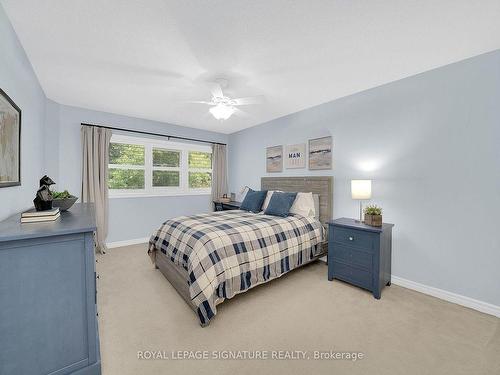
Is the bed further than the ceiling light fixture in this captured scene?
No

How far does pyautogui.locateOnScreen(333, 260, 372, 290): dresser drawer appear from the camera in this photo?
243cm

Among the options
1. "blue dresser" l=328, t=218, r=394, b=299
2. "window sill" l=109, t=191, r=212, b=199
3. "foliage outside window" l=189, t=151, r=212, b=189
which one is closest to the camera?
"blue dresser" l=328, t=218, r=394, b=299

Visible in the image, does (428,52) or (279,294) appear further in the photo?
(279,294)

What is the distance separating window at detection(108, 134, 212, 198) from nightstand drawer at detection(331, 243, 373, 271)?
336 centimetres

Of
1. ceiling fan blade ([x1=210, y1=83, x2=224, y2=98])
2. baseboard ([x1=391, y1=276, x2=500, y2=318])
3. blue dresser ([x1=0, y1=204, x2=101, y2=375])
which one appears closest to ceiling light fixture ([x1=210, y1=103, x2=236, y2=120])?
ceiling fan blade ([x1=210, y1=83, x2=224, y2=98])

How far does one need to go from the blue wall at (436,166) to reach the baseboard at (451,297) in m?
0.05

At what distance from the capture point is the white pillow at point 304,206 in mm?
3305

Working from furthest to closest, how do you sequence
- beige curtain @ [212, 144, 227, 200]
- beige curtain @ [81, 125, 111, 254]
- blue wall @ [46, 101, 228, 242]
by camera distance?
beige curtain @ [212, 144, 227, 200]
beige curtain @ [81, 125, 111, 254]
blue wall @ [46, 101, 228, 242]

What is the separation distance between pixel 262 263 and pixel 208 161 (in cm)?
337

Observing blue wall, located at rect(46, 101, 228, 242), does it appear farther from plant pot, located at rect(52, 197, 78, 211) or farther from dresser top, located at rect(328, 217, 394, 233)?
dresser top, located at rect(328, 217, 394, 233)

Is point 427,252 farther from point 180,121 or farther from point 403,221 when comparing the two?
point 180,121

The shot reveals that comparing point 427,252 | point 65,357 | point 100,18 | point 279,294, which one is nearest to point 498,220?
point 427,252

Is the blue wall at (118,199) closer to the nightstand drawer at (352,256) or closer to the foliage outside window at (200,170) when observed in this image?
the foliage outside window at (200,170)

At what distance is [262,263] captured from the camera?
2.42 m
